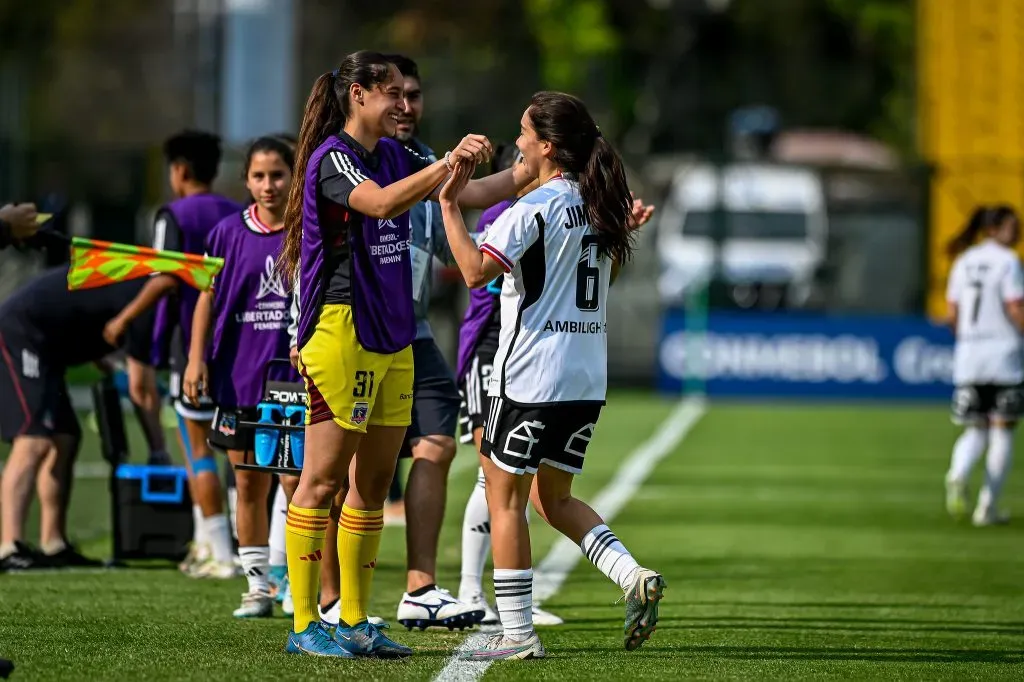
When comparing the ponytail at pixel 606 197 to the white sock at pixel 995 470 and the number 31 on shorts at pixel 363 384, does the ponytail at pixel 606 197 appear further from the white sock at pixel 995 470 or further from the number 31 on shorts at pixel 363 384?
the white sock at pixel 995 470

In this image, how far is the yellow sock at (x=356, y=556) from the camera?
768 centimetres

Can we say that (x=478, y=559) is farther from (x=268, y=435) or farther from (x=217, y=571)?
(x=217, y=571)

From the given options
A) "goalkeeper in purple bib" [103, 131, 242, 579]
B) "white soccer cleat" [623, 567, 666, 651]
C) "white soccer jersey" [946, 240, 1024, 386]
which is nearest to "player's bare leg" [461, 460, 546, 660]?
"white soccer cleat" [623, 567, 666, 651]

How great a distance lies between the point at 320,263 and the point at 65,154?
2281 cm

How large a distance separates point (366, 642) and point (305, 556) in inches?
15.8

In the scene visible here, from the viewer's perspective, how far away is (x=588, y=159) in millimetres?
7547

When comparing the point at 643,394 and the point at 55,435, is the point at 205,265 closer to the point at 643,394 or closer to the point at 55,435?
the point at 55,435

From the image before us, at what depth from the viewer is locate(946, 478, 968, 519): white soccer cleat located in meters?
13.5

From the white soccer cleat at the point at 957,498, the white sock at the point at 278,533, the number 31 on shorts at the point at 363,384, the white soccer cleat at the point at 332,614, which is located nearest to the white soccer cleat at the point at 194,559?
the white sock at the point at 278,533

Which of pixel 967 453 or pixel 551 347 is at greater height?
pixel 551 347

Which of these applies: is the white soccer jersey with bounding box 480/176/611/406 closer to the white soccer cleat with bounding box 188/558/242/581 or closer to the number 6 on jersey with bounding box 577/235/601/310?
the number 6 on jersey with bounding box 577/235/601/310

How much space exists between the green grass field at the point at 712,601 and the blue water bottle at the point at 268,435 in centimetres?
71

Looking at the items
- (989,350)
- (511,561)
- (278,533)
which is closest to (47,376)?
(278,533)

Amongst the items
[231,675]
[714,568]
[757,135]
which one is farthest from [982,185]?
[231,675]
